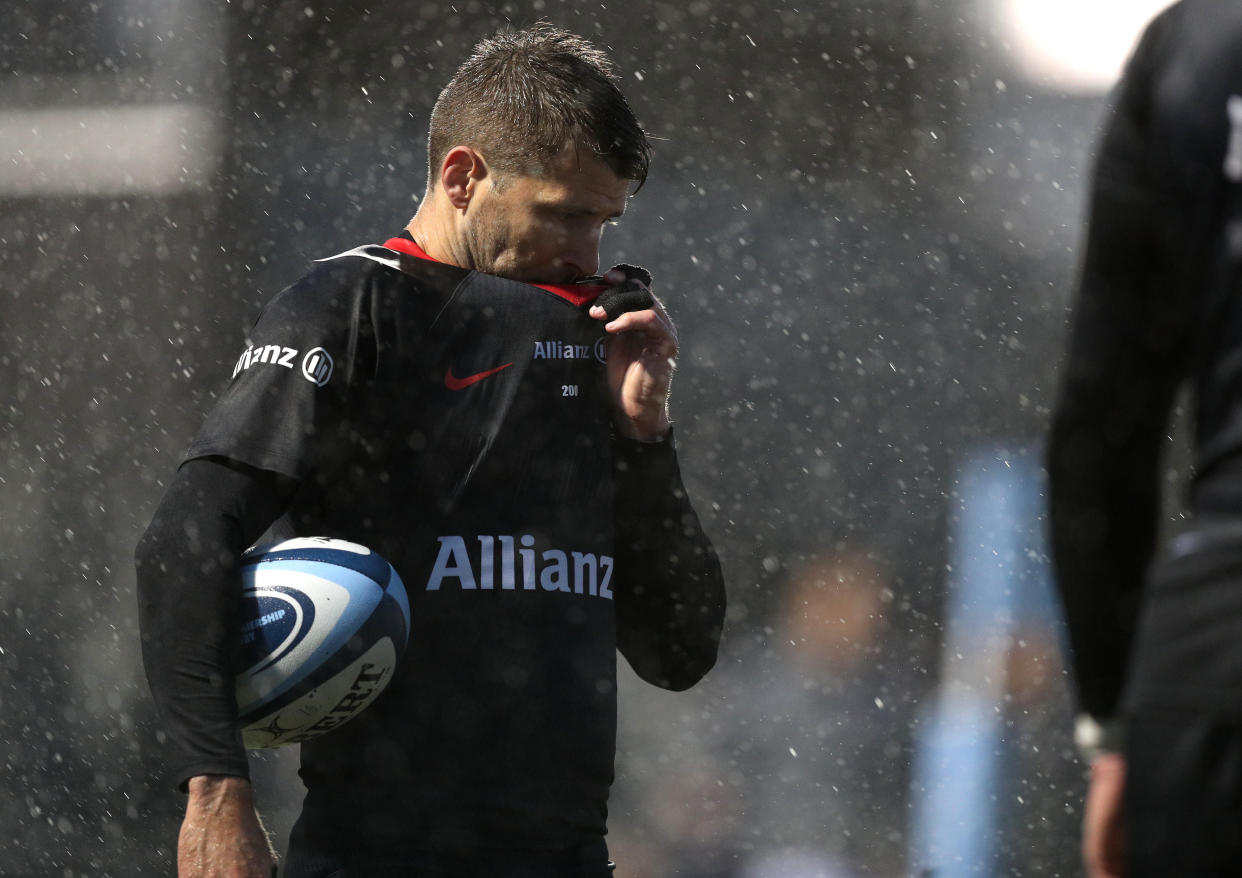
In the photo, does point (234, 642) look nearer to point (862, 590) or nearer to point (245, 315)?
point (245, 315)

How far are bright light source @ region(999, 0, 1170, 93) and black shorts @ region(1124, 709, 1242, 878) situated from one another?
8358mm

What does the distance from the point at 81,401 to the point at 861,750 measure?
180 inches

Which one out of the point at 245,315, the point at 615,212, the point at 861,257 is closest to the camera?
the point at 615,212

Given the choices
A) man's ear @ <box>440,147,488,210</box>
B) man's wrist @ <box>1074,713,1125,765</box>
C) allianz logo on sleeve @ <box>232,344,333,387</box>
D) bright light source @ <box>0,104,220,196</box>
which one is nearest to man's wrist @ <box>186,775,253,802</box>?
allianz logo on sleeve @ <box>232,344,333,387</box>

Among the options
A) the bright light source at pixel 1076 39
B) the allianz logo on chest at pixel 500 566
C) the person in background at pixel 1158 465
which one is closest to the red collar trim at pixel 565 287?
the allianz logo on chest at pixel 500 566

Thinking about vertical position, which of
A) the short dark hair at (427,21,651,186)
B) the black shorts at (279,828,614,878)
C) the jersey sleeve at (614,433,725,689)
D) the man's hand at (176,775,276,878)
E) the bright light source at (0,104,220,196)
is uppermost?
the bright light source at (0,104,220,196)

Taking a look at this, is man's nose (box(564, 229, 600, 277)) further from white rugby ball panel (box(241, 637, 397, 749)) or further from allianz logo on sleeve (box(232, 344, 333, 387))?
white rugby ball panel (box(241, 637, 397, 749))

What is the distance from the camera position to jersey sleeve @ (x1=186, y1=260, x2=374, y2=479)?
6.81 ft

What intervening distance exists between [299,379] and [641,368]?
22.5 inches

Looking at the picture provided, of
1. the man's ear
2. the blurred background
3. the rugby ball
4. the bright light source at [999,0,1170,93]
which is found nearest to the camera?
the rugby ball

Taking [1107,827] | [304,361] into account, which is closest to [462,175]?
[304,361]

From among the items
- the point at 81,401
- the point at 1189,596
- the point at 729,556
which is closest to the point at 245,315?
the point at 81,401

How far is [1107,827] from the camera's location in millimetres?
1149

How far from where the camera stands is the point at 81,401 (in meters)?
7.46
